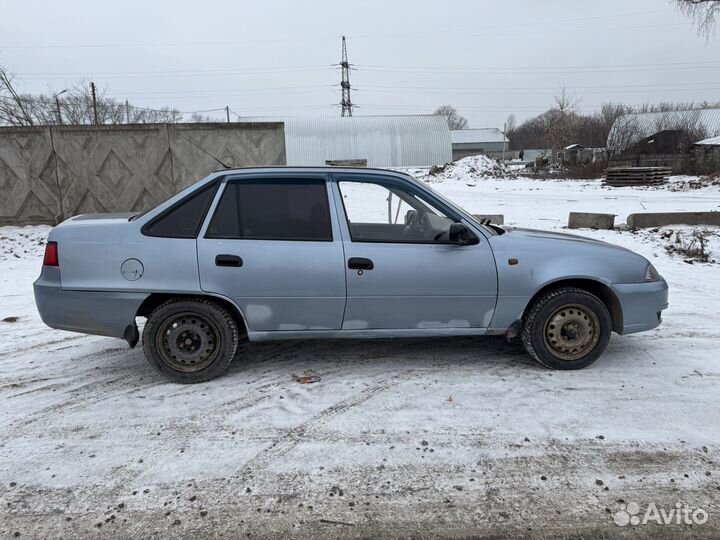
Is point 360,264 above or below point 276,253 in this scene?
below

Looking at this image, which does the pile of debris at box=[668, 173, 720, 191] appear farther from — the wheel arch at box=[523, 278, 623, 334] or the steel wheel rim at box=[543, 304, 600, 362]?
the steel wheel rim at box=[543, 304, 600, 362]

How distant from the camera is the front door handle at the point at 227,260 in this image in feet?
12.6

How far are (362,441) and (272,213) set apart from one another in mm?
1889

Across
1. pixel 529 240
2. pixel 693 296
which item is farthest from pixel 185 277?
pixel 693 296

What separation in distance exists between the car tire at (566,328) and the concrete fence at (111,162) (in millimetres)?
8077

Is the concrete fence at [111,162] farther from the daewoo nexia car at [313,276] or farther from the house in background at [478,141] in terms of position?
the house in background at [478,141]

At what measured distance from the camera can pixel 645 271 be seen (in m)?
4.23

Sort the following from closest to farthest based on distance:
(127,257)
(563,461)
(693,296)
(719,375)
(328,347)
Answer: (563,461), (127,257), (719,375), (328,347), (693,296)

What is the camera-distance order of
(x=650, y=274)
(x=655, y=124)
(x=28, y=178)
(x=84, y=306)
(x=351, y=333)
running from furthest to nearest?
(x=655, y=124) → (x=28, y=178) → (x=650, y=274) → (x=351, y=333) → (x=84, y=306)

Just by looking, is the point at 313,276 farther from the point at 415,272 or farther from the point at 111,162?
the point at 111,162

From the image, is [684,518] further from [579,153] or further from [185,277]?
[579,153]

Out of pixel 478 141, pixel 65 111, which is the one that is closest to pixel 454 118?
pixel 478 141

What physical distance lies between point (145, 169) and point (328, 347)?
8.01 meters

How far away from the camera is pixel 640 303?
4.18 metres
